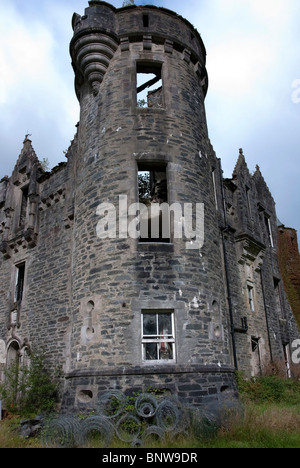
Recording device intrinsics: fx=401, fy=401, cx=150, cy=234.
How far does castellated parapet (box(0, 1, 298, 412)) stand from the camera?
9.92 meters

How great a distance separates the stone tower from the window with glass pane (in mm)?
25

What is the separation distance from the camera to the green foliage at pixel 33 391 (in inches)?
474

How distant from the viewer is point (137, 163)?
11656 mm

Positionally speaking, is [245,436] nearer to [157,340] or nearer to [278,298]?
[157,340]

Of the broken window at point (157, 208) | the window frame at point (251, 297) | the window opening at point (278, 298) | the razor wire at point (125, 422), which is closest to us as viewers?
the razor wire at point (125, 422)

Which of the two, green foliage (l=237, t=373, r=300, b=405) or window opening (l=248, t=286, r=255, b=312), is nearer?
green foliage (l=237, t=373, r=300, b=405)

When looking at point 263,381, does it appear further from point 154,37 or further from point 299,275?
point 154,37

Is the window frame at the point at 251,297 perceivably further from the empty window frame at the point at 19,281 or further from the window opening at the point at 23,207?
the window opening at the point at 23,207

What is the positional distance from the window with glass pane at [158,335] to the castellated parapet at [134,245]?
27mm

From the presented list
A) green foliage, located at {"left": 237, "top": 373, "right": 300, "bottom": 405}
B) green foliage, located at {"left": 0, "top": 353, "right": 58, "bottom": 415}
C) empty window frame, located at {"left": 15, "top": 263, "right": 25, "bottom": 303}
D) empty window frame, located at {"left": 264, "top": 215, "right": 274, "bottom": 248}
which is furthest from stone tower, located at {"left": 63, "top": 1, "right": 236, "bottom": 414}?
empty window frame, located at {"left": 264, "top": 215, "right": 274, "bottom": 248}

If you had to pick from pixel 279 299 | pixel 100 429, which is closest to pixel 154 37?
pixel 100 429

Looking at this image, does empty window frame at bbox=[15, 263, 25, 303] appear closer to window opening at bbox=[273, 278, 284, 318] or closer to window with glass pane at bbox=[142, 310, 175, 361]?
window with glass pane at bbox=[142, 310, 175, 361]

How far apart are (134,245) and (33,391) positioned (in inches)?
226

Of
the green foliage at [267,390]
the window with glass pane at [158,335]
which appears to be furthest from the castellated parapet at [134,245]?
the green foliage at [267,390]
